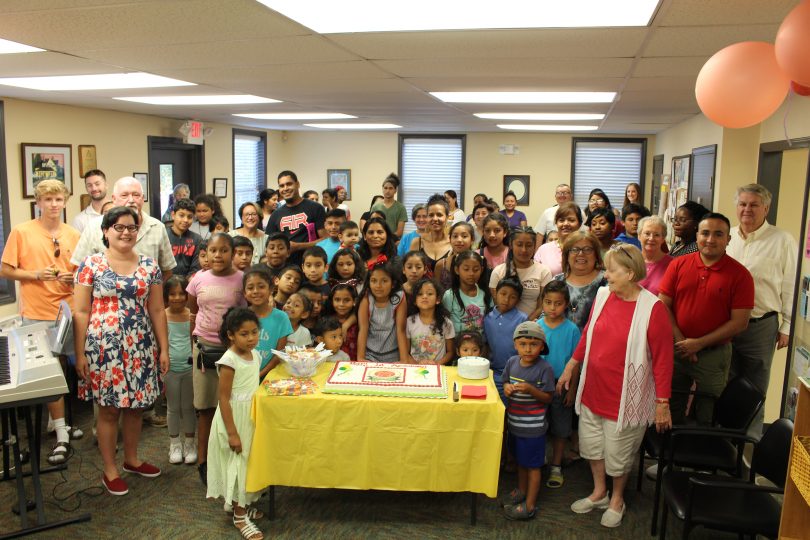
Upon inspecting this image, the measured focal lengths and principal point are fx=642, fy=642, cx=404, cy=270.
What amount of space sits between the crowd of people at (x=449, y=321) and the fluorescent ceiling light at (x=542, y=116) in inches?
107

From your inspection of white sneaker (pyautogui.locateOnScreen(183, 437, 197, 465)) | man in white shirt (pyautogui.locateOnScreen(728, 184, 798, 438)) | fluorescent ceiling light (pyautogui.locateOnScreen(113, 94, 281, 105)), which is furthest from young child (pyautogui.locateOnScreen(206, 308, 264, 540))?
fluorescent ceiling light (pyautogui.locateOnScreen(113, 94, 281, 105))

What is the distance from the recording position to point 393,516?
3.40 m

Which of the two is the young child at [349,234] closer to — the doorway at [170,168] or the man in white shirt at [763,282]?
the man in white shirt at [763,282]

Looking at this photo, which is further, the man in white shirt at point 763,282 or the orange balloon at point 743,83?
the man in white shirt at point 763,282

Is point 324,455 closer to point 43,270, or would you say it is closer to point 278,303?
point 278,303

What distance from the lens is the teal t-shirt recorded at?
3594 millimetres

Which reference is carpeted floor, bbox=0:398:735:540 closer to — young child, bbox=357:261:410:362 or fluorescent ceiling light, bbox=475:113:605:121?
young child, bbox=357:261:410:362

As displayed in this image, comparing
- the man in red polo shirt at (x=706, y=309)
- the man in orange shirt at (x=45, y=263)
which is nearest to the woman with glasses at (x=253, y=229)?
the man in orange shirt at (x=45, y=263)

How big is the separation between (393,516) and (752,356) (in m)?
2.39

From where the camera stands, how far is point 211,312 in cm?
377

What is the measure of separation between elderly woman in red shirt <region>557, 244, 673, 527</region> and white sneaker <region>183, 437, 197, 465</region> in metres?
2.34

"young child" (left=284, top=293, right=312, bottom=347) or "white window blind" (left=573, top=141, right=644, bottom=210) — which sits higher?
"white window blind" (left=573, top=141, right=644, bottom=210)

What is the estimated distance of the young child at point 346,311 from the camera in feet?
12.9

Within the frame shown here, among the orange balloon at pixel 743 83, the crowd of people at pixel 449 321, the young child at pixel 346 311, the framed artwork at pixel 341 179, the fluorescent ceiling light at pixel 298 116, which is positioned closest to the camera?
the orange balloon at pixel 743 83
